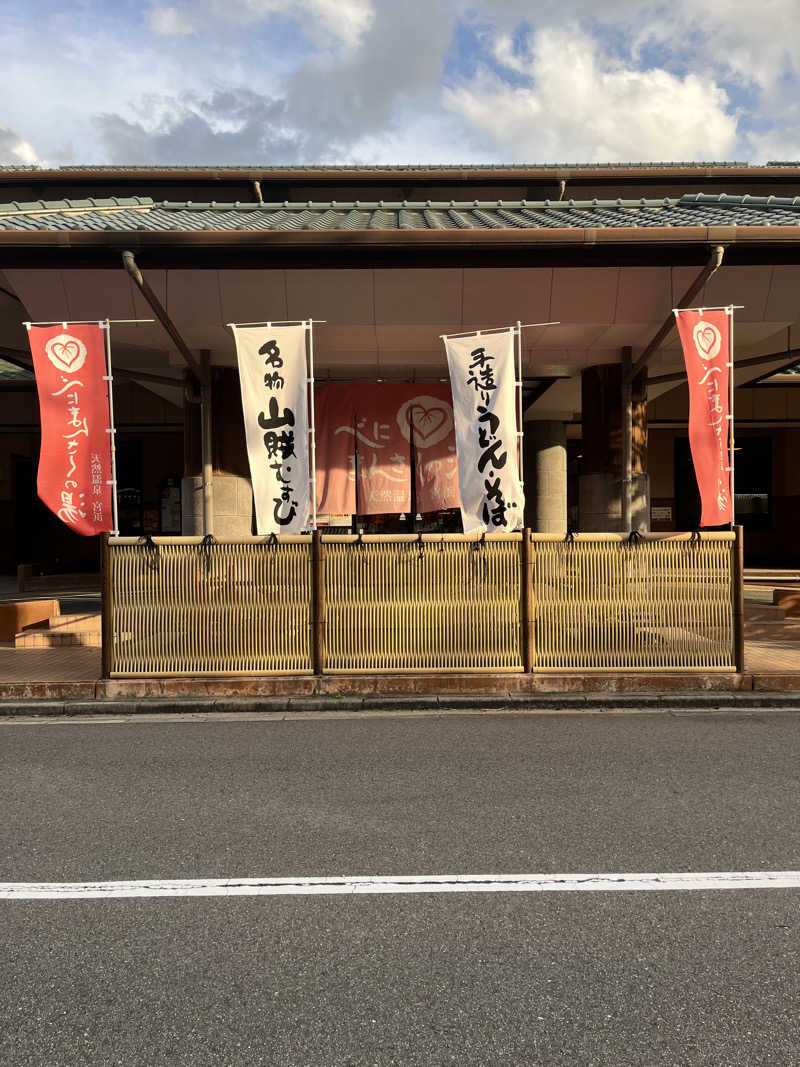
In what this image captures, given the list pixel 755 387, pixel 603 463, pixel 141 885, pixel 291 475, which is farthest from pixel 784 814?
pixel 755 387

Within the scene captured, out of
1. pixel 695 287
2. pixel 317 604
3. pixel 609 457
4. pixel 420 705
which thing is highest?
pixel 695 287

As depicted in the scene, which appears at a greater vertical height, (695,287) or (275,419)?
(695,287)

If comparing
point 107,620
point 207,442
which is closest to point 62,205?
point 207,442

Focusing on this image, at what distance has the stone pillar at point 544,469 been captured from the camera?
1681 centimetres

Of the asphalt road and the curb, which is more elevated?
the asphalt road

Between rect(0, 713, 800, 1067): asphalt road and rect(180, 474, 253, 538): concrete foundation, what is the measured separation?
6.31m

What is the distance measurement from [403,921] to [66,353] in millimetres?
7821

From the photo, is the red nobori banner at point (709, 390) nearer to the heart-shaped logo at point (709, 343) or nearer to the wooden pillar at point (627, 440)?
the heart-shaped logo at point (709, 343)

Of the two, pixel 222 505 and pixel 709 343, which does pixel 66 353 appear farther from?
pixel 709 343

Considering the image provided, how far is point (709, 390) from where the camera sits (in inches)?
347

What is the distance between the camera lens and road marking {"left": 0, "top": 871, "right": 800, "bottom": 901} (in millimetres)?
3301

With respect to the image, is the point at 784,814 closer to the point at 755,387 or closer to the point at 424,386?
the point at 424,386

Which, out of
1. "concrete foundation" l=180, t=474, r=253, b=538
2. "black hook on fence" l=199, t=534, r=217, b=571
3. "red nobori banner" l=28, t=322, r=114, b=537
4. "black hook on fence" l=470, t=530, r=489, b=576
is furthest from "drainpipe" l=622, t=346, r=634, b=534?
"red nobori banner" l=28, t=322, r=114, b=537

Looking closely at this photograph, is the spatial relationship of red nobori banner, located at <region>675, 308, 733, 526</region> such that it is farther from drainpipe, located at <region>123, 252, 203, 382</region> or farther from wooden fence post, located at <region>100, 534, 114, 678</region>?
wooden fence post, located at <region>100, 534, 114, 678</region>
